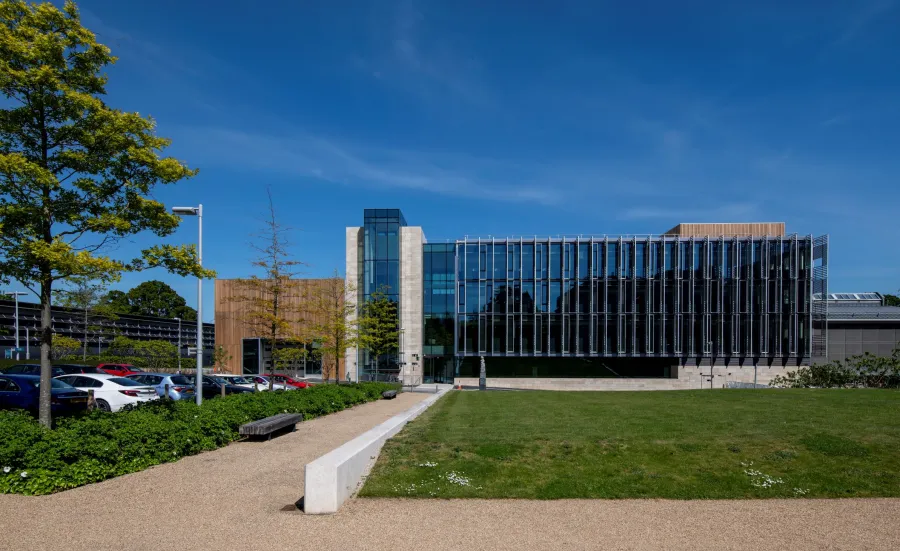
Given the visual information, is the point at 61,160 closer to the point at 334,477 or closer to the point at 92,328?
the point at 334,477

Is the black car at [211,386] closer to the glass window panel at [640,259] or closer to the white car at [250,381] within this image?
the white car at [250,381]

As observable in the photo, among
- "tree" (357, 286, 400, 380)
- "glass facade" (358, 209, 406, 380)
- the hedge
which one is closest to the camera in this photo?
the hedge

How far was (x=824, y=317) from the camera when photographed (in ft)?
167

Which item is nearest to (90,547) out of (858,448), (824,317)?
(858,448)

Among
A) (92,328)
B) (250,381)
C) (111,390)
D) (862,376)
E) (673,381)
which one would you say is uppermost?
(111,390)

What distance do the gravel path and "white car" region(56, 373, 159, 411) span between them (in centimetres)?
1051

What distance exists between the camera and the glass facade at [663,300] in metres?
50.6

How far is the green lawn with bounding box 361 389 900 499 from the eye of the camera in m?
8.71

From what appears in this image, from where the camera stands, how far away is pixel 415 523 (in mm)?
7473

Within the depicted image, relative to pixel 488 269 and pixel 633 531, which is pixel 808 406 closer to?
pixel 633 531

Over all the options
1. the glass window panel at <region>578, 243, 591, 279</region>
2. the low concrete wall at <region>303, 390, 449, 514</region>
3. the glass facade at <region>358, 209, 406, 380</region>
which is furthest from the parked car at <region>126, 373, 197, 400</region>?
the glass window panel at <region>578, 243, 591, 279</region>

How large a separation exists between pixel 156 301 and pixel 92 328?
49.4 m

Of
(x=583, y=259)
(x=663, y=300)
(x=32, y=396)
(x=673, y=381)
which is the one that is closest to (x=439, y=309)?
(x=583, y=259)

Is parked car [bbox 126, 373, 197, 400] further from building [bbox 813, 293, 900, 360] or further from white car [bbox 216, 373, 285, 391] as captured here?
building [bbox 813, 293, 900, 360]
